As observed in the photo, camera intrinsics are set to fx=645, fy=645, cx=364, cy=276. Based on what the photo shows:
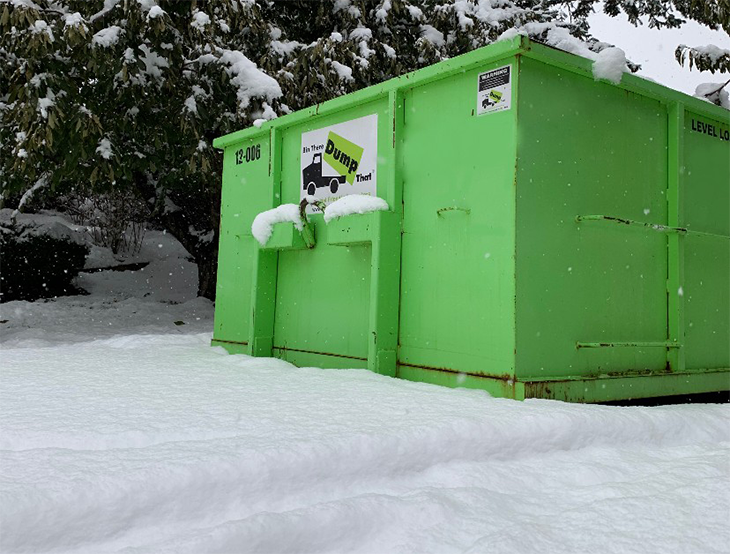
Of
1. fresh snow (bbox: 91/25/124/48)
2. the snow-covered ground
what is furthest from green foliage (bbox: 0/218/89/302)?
the snow-covered ground

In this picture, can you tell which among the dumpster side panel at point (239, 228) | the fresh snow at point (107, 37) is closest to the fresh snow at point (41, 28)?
the fresh snow at point (107, 37)

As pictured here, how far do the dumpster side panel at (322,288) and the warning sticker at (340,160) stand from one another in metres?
0.04

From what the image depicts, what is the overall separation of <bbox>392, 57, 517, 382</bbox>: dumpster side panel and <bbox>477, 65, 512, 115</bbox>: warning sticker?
0.03 metres

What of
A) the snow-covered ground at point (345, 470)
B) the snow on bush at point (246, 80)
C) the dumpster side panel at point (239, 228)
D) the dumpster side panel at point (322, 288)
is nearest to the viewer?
the snow-covered ground at point (345, 470)

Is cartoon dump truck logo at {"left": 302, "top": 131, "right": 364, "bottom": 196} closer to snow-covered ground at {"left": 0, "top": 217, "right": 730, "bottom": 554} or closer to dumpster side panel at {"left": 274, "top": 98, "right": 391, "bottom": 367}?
dumpster side panel at {"left": 274, "top": 98, "right": 391, "bottom": 367}

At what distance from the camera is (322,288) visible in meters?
4.52

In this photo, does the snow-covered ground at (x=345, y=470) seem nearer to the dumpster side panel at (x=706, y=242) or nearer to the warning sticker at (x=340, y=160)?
the dumpster side panel at (x=706, y=242)

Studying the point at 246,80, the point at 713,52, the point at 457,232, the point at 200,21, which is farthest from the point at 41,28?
the point at 713,52

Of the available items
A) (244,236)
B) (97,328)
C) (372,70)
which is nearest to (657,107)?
(244,236)

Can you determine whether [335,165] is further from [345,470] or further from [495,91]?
[345,470]

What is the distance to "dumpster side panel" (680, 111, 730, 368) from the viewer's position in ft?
13.4

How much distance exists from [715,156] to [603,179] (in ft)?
4.03

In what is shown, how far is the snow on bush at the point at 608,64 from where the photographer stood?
358 cm

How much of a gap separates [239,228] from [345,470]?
3.66 meters
